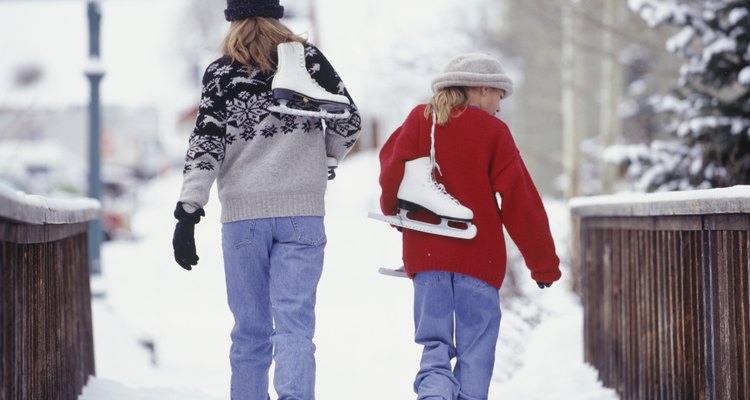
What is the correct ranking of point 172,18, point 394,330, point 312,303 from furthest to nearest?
point 172,18 < point 394,330 < point 312,303

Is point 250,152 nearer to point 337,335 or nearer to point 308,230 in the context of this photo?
point 308,230

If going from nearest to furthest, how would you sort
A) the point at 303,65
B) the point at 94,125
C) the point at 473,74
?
1. the point at 303,65
2. the point at 473,74
3. the point at 94,125

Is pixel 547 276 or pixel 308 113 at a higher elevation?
pixel 308 113

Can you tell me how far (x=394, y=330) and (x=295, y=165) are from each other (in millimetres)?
6058

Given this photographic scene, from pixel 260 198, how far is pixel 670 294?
1809 millimetres

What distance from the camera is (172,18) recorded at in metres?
58.7

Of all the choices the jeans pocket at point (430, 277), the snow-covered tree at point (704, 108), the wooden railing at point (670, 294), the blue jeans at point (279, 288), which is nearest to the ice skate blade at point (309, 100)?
the blue jeans at point (279, 288)

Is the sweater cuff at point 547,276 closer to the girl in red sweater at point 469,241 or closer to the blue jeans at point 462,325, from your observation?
the girl in red sweater at point 469,241

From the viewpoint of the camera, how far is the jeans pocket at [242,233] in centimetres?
422

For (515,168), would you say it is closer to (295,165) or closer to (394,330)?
(295,165)

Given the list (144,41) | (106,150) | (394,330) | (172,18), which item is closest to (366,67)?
(394,330)

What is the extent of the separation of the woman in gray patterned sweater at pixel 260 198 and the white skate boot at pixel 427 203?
0.32 meters

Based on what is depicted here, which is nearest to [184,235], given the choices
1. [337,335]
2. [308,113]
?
[308,113]

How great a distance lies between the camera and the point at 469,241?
432 cm
